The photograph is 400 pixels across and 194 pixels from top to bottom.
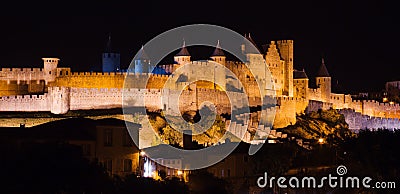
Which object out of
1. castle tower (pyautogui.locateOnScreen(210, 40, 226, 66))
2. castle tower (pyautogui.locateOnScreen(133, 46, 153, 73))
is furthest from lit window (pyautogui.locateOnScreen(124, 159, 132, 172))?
castle tower (pyautogui.locateOnScreen(210, 40, 226, 66))

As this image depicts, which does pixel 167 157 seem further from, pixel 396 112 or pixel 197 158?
pixel 396 112

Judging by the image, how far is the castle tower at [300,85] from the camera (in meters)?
86.1

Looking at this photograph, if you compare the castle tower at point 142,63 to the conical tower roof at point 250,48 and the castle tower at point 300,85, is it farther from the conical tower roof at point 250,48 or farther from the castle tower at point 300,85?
the castle tower at point 300,85

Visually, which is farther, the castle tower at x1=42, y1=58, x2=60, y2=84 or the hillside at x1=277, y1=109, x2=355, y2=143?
the castle tower at x1=42, y1=58, x2=60, y2=84

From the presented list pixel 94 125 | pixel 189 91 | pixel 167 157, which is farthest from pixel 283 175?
pixel 189 91

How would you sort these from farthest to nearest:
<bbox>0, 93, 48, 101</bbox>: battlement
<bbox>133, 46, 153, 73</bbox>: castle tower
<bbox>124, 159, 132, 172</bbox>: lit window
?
1. <bbox>133, 46, 153, 73</bbox>: castle tower
2. <bbox>0, 93, 48, 101</bbox>: battlement
3. <bbox>124, 159, 132, 172</bbox>: lit window

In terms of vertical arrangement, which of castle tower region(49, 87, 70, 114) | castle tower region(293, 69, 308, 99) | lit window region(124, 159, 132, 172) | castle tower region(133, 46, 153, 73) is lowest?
lit window region(124, 159, 132, 172)

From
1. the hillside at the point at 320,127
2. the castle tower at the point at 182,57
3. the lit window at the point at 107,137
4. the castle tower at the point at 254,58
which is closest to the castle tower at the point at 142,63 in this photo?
the castle tower at the point at 182,57

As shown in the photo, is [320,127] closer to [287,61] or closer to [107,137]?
[287,61]

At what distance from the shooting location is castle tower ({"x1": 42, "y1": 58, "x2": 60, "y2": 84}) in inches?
3039

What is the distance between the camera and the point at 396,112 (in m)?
92.9

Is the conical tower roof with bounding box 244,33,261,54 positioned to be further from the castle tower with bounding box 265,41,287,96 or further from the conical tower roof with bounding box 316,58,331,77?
the conical tower roof with bounding box 316,58,331,77

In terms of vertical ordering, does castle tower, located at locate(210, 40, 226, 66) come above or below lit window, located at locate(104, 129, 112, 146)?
above

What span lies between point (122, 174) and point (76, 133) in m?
3.47
